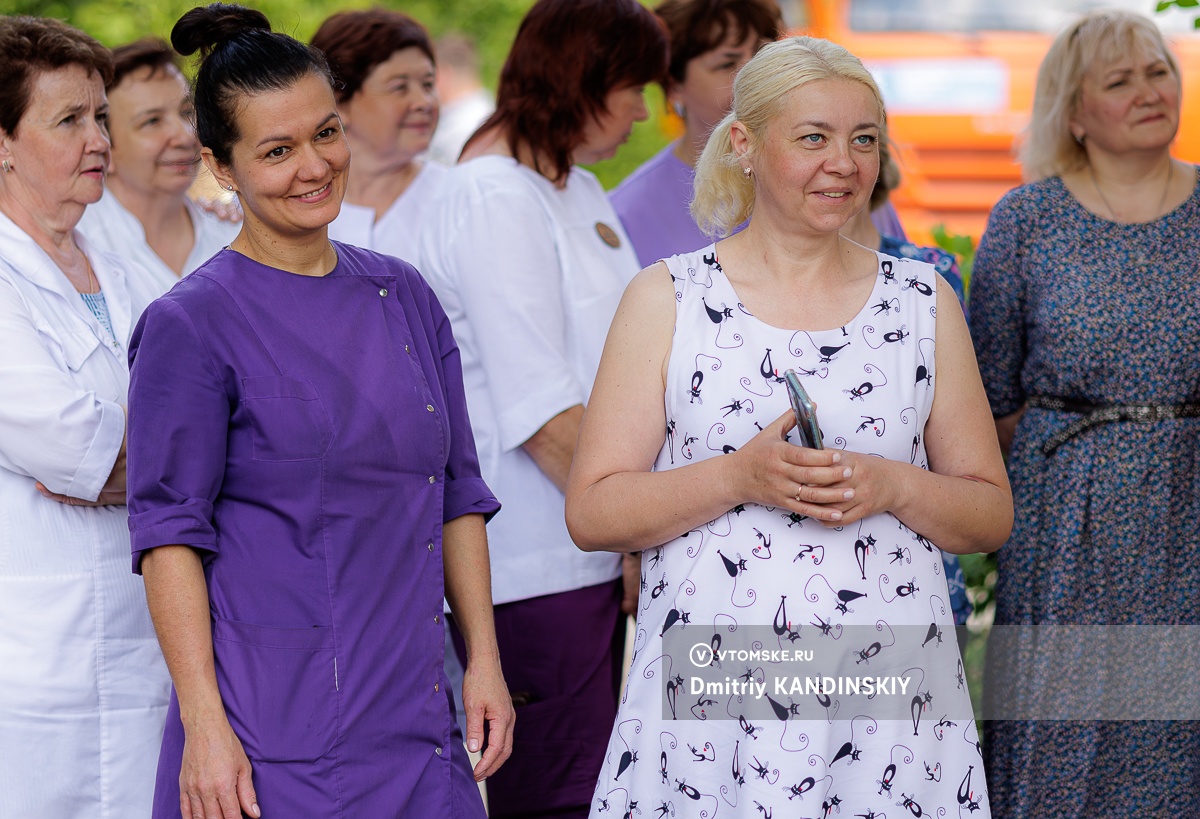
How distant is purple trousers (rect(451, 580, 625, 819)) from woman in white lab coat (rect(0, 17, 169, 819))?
2.70 feet

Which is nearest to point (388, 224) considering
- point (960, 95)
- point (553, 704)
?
point (553, 704)

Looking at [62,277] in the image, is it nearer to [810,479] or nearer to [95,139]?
[95,139]

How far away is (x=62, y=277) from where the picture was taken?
280 centimetres

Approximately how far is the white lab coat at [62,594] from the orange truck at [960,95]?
7.18m

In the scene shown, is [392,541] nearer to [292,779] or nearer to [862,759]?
[292,779]

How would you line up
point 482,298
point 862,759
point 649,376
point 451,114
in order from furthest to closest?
1. point 451,114
2. point 482,298
3. point 649,376
4. point 862,759

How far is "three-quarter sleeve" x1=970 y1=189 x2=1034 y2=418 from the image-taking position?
3.44m

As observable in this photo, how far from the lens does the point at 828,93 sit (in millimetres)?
2402

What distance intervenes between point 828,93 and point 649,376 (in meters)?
0.60

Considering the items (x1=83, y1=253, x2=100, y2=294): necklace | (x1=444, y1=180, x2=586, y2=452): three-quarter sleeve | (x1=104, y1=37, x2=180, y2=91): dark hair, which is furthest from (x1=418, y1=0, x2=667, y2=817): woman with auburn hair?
(x1=104, y1=37, x2=180, y2=91): dark hair

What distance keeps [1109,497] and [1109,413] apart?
204mm

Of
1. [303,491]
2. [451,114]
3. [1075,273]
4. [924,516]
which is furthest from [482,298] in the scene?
[451,114]

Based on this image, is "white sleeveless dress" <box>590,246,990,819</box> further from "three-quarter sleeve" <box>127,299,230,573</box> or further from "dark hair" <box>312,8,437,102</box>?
"dark hair" <box>312,8,437,102</box>

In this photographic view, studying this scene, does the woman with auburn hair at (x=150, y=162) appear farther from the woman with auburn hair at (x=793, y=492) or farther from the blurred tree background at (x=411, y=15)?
the blurred tree background at (x=411, y=15)
